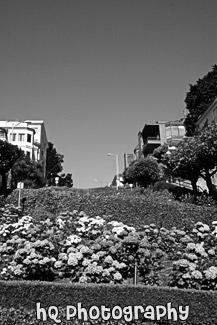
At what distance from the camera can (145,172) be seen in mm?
27531

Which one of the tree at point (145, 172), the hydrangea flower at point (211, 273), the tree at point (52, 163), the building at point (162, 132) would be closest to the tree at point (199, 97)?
the building at point (162, 132)

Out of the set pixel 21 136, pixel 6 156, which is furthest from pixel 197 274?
pixel 21 136

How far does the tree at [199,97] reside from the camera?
1716 inches

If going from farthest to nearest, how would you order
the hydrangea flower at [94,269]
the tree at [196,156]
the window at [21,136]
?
the window at [21,136] → the tree at [196,156] → the hydrangea flower at [94,269]

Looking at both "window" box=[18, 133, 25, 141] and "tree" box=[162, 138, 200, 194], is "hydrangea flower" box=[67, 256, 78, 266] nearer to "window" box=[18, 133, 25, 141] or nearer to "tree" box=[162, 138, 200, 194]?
"tree" box=[162, 138, 200, 194]

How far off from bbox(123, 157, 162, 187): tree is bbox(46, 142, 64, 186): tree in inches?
1575

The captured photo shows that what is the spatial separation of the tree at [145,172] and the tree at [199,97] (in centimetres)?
1655

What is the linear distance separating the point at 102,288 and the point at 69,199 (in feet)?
30.1

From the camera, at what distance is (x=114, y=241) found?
826 cm

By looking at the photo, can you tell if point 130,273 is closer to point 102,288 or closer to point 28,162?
point 102,288

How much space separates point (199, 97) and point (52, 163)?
35.9m

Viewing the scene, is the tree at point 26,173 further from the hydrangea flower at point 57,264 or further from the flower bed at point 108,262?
the hydrangea flower at point 57,264

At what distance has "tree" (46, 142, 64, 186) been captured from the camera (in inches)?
2666

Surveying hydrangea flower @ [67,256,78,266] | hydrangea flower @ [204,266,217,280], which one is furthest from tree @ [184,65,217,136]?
hydrangea flower @ [204,266,217,280]
